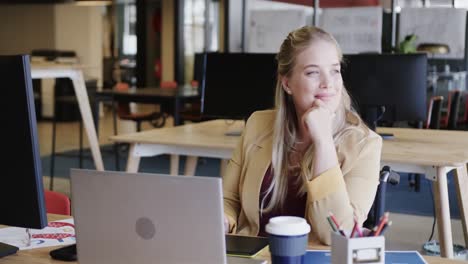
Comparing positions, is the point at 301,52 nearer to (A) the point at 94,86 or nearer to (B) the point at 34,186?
(B) the point at 34,186

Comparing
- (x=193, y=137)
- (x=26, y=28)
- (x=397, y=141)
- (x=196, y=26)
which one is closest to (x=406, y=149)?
(x=397, y=141)

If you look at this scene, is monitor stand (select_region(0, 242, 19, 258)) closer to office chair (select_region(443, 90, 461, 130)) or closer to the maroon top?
the maroon top

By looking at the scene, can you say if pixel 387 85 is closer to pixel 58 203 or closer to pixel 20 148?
pixel 58 203

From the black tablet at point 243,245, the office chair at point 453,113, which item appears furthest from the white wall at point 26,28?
the black tablet at point 243,245

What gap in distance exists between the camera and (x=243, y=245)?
1.69m

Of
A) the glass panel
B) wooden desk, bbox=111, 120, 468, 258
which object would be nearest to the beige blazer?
wooden desk, bbox=111, 120, 468, 258

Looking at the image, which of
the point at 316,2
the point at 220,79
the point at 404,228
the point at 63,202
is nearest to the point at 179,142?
the point at 220,79

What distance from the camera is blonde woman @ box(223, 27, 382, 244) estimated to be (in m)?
1.85

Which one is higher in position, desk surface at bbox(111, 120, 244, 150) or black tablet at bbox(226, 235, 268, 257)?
black tablet at bbox(226, 235, 268, 257)

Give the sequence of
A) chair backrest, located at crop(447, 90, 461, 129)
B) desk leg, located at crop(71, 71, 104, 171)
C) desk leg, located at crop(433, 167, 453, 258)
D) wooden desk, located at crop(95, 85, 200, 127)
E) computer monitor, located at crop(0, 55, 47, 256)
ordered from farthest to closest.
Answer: wooden desk, located at crop(95, 85, 200, 127), chair backrest, located at crop(447, 90, 461, 129), desk leg, located at crop(71, 71, 104, 171), desk leg, located at crop(433, 167, 453, 258), computer monitor, located at crop(0, 55, 47, 256)

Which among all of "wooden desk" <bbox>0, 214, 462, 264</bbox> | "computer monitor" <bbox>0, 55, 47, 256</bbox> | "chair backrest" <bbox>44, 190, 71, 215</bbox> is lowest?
"chair backrest" <bbox>44, 190, 71, 215</bbox>

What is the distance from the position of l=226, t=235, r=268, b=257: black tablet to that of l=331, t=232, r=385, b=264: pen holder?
0.33 metres

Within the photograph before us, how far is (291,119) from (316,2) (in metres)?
4.54

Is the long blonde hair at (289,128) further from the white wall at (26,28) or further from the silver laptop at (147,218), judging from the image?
the white wall at (26,28)
